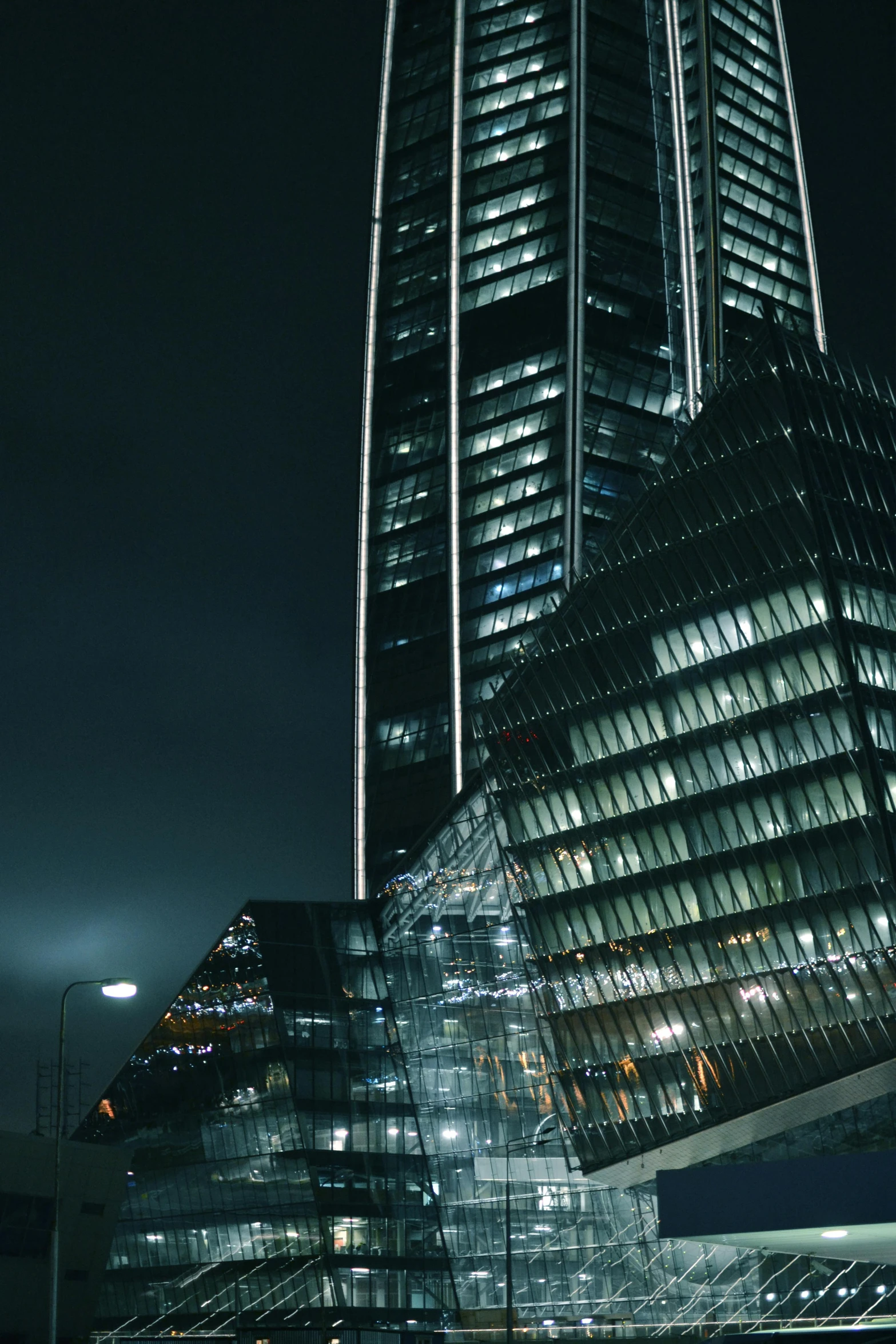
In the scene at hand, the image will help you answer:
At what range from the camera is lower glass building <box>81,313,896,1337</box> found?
58.2 metres

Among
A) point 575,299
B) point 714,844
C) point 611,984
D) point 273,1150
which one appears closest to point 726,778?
point 714,844

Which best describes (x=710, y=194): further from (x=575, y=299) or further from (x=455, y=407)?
(x=455, y=407)

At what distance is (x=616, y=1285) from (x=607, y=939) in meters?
17.5

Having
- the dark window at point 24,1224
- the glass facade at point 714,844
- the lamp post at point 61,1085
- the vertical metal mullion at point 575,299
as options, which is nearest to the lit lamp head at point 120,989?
the lamp post at point 61,1085

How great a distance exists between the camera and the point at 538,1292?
71.0 m

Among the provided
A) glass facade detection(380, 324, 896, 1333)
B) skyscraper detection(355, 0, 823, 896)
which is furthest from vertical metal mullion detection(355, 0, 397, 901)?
glass facade detection(380, 324, 896, 1333)

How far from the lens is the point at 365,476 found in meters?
127

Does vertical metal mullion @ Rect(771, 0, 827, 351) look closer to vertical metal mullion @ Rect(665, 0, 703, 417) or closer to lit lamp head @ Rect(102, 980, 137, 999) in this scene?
vertical metal mullion @ Rect(665, 0, 703, 417)

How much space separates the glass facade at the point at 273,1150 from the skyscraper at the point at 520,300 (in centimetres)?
3438

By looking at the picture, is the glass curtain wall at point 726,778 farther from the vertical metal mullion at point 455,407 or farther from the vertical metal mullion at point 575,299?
the vertical metal mullion at point 455,407

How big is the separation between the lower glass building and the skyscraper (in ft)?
114

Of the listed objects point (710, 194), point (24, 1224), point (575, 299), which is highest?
point (710, 194)

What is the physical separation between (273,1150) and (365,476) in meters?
66.3

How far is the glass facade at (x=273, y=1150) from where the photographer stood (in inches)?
2864
